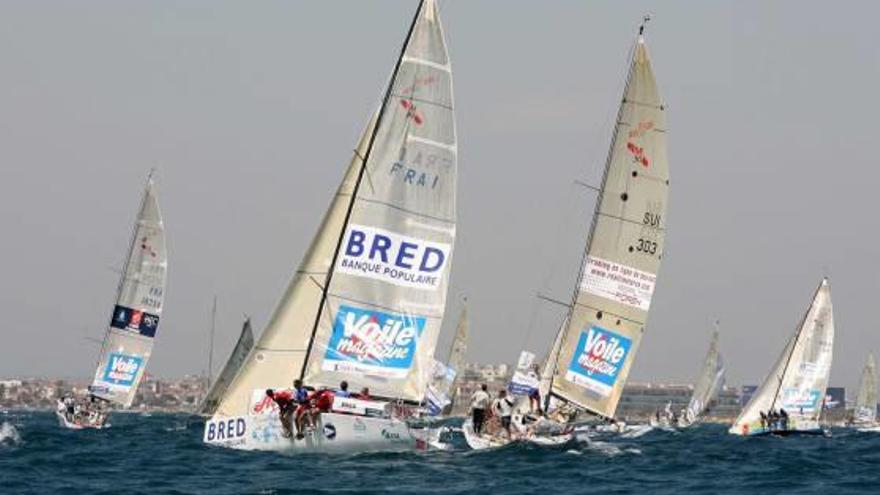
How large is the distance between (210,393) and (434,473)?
4238 centimetres

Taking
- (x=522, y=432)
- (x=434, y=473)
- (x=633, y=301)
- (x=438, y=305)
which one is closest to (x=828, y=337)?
(x=633, y=301)

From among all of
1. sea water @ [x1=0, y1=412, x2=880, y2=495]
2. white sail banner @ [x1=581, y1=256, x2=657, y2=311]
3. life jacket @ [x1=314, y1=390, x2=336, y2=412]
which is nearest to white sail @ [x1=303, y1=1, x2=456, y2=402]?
life jacket @ [x1=314, y1=390, x2=336, y2=412]

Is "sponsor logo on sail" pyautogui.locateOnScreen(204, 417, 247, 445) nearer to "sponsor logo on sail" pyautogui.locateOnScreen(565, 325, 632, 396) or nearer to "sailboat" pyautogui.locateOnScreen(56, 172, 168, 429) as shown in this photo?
"sponsor logo on sail" pyautogui.locateOnScreen(565, 325, 632, 396)

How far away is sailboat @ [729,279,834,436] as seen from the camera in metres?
60.0

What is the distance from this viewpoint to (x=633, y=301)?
3906 centimetres

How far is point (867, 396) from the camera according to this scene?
374 feet

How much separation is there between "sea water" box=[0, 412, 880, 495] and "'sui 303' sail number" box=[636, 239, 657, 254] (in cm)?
482

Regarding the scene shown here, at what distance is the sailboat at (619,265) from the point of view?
126ft

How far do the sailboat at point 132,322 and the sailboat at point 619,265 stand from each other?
23440 mm

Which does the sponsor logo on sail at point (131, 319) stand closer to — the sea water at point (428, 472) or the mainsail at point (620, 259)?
the sea water at point (428, 472)

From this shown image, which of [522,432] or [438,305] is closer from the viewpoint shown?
[438,305]

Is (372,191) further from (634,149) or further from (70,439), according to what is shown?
(70,439)

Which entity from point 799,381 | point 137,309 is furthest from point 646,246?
point 137,309

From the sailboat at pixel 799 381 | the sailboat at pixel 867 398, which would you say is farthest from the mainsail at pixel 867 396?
the sailboat at pixel 799 381
